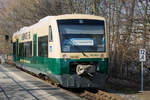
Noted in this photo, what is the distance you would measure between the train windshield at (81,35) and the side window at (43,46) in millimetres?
1436

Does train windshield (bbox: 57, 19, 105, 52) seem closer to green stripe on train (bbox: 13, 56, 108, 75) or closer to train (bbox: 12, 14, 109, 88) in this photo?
train (bbox: 12, 14, 109, 88)

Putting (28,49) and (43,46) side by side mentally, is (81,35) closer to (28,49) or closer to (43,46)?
(43,46)

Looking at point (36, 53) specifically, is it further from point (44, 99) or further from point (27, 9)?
point (27, 9)

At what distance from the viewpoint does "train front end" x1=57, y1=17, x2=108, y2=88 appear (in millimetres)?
10664

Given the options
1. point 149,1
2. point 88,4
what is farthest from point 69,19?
point 88,4

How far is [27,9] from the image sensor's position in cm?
2925

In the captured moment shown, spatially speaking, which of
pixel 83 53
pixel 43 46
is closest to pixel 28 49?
pixel 43 46

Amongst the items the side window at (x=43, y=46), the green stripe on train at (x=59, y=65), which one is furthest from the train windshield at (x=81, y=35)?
the side window at (x=43, y=46)

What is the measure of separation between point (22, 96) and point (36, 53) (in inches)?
168

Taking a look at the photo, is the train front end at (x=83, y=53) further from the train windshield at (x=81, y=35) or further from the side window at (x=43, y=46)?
the side window at (x=43, y=46)

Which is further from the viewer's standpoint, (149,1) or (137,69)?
(137,69)

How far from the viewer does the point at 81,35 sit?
11.1m

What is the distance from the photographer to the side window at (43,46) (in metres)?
12.1

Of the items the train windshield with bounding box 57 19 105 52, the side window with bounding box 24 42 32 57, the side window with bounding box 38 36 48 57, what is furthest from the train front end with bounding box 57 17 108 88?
the side window with bounding box 24 42 32 57
